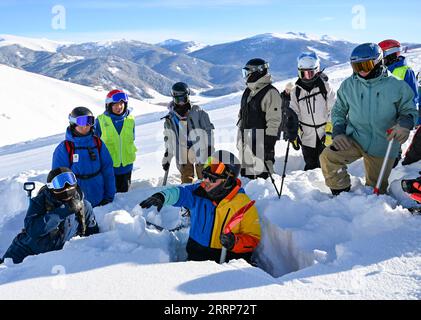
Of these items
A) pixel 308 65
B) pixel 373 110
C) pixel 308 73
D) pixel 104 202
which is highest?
pixel 308 65

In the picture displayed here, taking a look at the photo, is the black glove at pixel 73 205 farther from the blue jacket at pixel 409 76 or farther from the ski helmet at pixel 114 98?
the blue jacket at pixel 409 76

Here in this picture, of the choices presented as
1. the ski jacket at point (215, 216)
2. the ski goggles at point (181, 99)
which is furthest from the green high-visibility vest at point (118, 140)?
the ski jacket at point (215, 216)

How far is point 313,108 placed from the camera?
567cm

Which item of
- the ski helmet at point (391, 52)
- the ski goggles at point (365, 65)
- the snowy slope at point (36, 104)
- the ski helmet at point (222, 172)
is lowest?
the snowy slope at point (36, 104)

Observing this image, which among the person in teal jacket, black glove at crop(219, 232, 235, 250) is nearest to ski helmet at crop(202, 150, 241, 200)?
black glove at crop(219, 232, 235, 250)

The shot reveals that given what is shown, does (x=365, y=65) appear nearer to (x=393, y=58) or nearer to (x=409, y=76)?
(x=409, y=76)

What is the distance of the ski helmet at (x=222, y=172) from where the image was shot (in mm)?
3932

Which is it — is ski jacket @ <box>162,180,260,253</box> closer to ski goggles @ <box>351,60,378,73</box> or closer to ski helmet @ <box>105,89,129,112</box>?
ski goggles @ <box>351,60,378,73</box>

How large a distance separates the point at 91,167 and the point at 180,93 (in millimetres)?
1568

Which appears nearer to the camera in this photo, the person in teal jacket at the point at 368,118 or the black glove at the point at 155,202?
the black glove at the point at 155,202

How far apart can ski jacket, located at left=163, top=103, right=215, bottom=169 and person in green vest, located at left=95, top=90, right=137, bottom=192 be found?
1.86 ft

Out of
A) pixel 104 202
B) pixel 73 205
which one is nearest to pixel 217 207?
pixel 73 205

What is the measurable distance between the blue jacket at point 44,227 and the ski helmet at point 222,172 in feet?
4.54
